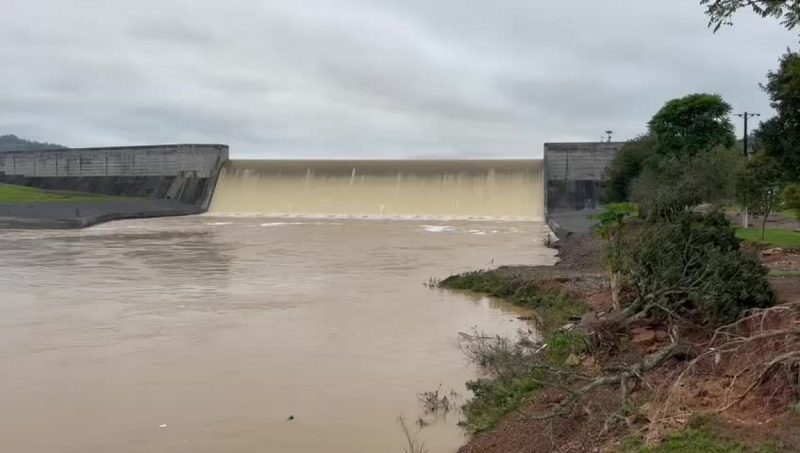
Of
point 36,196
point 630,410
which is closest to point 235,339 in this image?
point 630,410

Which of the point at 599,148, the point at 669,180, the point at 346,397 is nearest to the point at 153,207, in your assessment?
the point at 599,148

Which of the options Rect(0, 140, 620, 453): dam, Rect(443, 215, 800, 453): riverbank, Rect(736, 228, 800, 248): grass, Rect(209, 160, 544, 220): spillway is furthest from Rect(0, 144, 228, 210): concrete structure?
Rect(443, 215, 800, 453): riverbank

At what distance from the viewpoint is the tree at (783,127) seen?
35.9 ft

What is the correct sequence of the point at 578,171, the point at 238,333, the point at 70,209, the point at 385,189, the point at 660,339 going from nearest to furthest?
the point at 660,339
the point at 238,333
the point at 70,209
the point at 578,171
the point at 385,189

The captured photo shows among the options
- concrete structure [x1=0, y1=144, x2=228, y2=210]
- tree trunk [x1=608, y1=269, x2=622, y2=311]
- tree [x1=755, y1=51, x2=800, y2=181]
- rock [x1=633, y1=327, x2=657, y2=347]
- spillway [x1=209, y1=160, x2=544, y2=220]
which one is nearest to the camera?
rock [x1=633, y1=327, x2=657, y2=347]

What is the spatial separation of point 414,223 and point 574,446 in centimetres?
2893

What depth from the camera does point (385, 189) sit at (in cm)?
4019

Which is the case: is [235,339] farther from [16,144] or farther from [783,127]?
[16,144]

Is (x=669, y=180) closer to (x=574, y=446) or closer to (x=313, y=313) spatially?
(x=313, y=313)

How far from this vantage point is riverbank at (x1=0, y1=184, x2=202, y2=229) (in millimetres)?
30531

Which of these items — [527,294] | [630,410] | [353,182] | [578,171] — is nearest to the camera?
[630,410]

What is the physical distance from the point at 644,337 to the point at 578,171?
106ft

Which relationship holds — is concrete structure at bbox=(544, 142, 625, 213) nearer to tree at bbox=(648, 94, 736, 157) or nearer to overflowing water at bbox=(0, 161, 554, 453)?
tree at bbox=(648, 94, 736, 157)

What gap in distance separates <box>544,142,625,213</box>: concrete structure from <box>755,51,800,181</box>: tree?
2530 centimetres
